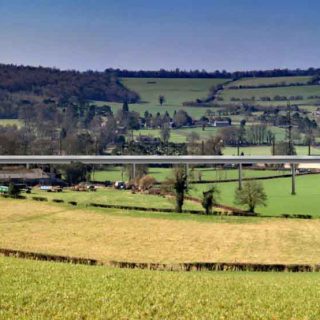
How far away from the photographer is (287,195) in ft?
235

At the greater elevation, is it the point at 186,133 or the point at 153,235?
the point at 186,133

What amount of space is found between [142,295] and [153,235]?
21.8 meters

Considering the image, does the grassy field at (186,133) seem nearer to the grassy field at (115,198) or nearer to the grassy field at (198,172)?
the grassy field at (198,172)

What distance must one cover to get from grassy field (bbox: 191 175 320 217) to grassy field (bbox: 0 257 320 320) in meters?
32.6

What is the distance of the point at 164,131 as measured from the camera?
167m

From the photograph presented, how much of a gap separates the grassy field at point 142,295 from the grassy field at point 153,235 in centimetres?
831

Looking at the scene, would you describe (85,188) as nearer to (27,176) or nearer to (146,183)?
(146,183)

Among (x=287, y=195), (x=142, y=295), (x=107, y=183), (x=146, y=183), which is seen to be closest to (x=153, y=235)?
(x=142, y=295)

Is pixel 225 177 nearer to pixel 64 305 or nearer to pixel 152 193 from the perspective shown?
pixel 152 193

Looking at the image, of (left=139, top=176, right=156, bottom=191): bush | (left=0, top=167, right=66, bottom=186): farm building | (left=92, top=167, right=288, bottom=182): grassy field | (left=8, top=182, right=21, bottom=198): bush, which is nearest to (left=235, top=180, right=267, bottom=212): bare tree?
(left=139, top=176, right=156, bottom=191): bush

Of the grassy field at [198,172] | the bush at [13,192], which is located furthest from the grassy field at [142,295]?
the grassy field at [198,172]

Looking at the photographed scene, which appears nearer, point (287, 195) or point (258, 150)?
point (287, 195)

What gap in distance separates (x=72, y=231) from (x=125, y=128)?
489 feet

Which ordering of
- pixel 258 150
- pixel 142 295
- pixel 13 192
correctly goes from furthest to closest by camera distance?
pixel 258 150 < pixel 13 192 < pixel 142 295
